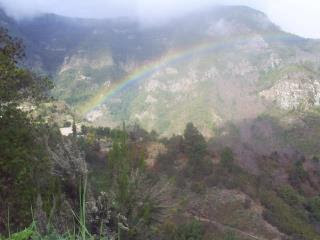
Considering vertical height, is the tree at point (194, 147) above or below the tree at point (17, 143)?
below

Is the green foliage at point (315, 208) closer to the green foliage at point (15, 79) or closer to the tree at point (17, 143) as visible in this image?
the green foliage at point (15, 79)

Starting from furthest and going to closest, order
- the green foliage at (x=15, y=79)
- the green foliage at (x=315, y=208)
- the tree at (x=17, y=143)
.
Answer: the green foliage at (x=315, y=208)
the green foliage at (x=15, y=79)
the tree at (x=17, y=143)

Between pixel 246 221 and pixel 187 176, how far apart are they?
7.96m

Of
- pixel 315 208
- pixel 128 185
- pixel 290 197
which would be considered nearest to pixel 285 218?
pixel 315 208

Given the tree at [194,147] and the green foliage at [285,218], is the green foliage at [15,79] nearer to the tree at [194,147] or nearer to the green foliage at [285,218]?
the green foliage at [285,218]

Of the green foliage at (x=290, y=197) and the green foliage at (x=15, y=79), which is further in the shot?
the green foliage at (x=290, y=197)

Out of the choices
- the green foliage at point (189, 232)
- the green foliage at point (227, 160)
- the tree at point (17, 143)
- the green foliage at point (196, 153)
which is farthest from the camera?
the green foliage at point (227, 160)

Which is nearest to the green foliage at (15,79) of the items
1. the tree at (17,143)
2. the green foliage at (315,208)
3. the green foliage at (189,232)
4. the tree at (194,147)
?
the tree at (17,143)

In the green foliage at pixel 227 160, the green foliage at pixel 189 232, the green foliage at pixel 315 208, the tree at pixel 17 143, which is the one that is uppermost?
the tree at pixel 17 143

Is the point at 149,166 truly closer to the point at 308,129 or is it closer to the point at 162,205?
the point at 162,205

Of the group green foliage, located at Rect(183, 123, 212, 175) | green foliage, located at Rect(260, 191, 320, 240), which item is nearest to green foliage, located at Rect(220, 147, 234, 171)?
green foliage, located at Rect(183, 123, 212, 175)

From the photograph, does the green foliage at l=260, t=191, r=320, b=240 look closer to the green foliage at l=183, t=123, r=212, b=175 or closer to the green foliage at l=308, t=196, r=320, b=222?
the green foliage at l=308, t=196, r=320, b=222

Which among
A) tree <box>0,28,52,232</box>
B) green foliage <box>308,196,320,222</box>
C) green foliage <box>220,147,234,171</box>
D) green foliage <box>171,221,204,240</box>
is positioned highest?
tree <box>0,28,52,232</box>

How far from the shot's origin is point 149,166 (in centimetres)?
3912
